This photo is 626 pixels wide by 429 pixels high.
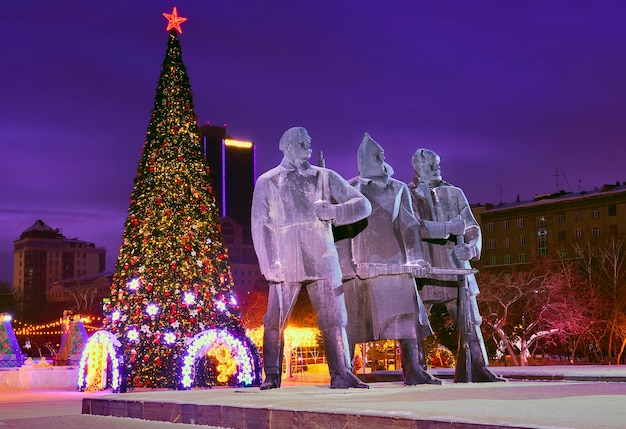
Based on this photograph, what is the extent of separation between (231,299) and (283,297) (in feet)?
35.3

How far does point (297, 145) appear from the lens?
10.6 m

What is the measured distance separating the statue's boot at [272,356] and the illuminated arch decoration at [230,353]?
8353 millimetres

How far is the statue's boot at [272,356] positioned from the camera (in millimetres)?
10336

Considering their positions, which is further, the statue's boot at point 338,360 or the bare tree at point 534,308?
the bare tree at point 534,308

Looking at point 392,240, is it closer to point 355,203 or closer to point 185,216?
point 355,203

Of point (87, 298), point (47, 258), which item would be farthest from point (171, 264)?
point (47, 258)

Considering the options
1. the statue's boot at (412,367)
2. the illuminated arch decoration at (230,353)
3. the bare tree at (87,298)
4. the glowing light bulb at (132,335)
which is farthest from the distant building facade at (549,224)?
the statue's boot at (412,367)

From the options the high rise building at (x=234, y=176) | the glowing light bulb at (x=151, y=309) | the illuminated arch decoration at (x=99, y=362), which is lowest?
the illuminated arch decoration at (x=99, y=362)

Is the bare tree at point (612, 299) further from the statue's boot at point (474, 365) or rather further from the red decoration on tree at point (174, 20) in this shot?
the statue's boot at point (474, 365)

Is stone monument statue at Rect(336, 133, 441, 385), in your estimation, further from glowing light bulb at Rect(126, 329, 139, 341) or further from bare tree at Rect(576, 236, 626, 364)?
bare tree at Rect(576, 236, 626, 364)

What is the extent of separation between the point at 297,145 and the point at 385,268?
1.95m

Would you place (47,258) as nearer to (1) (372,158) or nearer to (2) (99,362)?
(2) (99,362)

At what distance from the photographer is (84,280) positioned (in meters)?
133

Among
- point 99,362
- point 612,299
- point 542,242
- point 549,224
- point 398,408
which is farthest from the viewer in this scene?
point 542,242
